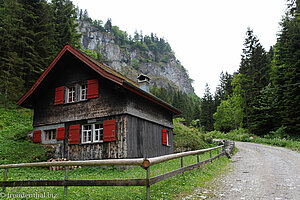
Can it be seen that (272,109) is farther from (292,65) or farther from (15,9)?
(15,9)

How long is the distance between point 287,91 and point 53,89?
89.0ft

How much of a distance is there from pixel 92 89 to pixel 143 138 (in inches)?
182

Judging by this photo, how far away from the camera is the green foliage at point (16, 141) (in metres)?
13.0

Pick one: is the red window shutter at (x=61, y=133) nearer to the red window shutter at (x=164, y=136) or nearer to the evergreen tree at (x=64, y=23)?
the red window shutter at (x=164, y=136)

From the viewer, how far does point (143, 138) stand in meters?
14.3

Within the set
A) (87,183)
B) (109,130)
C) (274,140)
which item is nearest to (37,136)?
(109,130)

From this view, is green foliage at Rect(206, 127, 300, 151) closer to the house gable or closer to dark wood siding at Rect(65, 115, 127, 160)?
the house gable

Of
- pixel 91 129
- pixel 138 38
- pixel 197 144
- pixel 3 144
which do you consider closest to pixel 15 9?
pixel 3 144

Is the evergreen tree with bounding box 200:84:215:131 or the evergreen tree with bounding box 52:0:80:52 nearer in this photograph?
the evergreen tree with bounding box 52:0:80:52

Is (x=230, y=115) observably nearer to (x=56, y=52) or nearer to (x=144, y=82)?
(x=144, y=82)

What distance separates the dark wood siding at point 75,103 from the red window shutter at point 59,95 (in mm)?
297

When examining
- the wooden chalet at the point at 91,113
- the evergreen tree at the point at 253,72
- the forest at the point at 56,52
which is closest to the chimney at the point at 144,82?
the wooden chalet at the point at 91,113

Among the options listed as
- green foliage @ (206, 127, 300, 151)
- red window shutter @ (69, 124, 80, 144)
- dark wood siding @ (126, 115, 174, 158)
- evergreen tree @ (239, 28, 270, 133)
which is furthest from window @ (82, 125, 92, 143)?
evergreen tree @ (239, 28, 270, 133)

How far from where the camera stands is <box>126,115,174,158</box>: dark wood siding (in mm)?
13031
